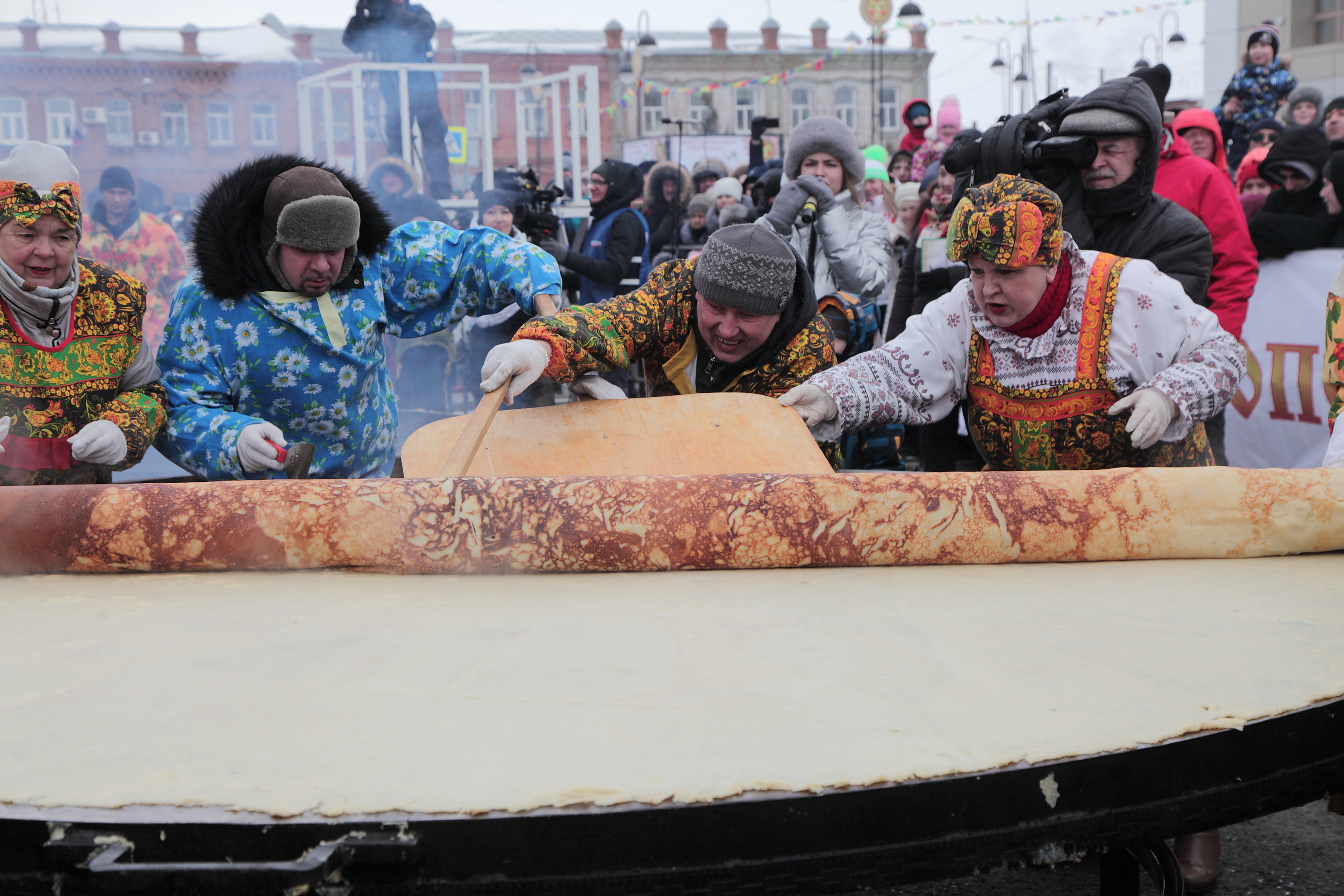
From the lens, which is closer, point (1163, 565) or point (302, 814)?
point (302, 814)

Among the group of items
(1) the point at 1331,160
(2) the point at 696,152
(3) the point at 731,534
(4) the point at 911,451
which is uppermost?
(2) the point at 696,152

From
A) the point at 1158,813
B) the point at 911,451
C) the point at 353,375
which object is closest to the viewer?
the point at 1158,813

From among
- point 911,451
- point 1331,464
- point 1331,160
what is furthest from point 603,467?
point 1331,160

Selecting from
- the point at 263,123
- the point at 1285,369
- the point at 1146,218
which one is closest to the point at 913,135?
the point at 1285,369

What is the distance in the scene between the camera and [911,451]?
5.03 metres

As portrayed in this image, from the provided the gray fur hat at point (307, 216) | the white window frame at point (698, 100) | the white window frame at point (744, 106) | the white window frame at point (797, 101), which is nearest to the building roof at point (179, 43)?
the gray fur hat at point (307, 216)

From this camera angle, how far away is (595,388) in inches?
98.7

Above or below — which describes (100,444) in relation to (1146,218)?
below

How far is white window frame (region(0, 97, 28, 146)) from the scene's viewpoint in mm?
7602

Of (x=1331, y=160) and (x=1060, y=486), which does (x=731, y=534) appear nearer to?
(x=1060, y=486)

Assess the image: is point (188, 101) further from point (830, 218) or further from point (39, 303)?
point (39, 303)

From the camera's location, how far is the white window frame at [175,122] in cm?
934

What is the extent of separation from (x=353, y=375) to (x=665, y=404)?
84cm

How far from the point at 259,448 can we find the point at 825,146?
2.76 meters
